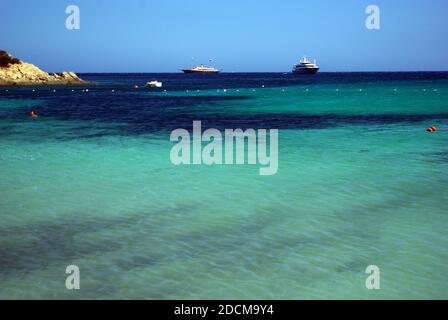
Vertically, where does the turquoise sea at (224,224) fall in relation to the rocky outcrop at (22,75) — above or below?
below

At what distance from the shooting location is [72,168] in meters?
16.0

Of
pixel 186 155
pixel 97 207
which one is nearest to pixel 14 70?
pixel 186 155

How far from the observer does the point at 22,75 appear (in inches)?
3725

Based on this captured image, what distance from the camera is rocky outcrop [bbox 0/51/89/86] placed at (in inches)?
3590

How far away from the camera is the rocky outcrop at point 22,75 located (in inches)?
3590

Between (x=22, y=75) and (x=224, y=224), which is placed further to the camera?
(x=22, y=75)

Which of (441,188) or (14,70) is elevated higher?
(14,70)

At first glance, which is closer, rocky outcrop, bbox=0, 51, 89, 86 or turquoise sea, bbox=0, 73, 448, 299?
turquoise sea, bbox=0, 73, 448, 299

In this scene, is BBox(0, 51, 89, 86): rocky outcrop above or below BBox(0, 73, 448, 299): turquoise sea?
above

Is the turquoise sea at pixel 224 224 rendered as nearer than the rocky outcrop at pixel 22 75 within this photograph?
Yes

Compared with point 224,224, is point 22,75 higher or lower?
higher
